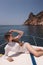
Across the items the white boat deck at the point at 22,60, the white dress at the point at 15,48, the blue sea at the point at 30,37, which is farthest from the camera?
the blue sea at the point at 30,37

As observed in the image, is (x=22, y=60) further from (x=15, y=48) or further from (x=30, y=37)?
(x=30, y=37)

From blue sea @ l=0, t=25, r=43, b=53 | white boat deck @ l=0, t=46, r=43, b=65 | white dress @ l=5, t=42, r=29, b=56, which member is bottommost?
blue sea @ l=0, t=25, r=43, b=53

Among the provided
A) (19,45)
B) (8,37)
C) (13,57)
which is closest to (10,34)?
(8,37)

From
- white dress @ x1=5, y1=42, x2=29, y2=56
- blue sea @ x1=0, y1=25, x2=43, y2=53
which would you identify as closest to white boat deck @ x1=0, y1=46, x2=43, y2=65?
white dress @ x1=5, y1=42, x2=29, y2=56

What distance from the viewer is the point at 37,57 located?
2.19 m

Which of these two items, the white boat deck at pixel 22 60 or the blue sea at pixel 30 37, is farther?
Answer: the blue sea at pixel 30 37

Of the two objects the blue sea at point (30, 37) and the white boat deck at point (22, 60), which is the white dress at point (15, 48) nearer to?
the white boat deck at point (22, 60)

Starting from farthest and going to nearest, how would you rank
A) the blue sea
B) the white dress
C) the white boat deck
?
1. the blue sea
2. the white dress
3. the white boat deck

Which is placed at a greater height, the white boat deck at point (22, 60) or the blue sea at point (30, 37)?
the white boat deck at point (22, 60)

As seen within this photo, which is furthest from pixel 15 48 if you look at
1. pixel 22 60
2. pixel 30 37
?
pixel 30 37

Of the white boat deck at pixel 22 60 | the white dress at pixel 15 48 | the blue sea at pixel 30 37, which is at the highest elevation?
the white dress at pixel 15 48

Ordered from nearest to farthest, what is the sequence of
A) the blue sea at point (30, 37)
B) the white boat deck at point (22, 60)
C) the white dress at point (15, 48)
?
the white boat deck at point (22, 60)
the white dress at point (15, 48)
the blue sea at point (30, 37)

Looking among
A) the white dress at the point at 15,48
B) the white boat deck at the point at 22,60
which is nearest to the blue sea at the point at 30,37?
the white dress at the point at 15,48

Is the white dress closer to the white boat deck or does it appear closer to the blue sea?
the white boat deck
